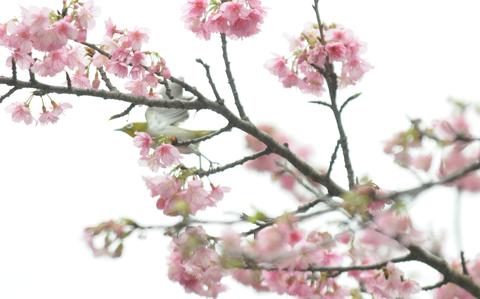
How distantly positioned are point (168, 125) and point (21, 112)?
70cm

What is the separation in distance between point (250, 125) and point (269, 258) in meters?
1.14

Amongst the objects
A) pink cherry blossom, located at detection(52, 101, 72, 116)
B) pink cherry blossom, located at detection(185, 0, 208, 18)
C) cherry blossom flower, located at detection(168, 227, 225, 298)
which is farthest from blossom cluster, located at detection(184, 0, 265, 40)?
cherry blossom flower, located at detection(168, 227, 225, 298)

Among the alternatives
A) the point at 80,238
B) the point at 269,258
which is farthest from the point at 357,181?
the point at 80,238

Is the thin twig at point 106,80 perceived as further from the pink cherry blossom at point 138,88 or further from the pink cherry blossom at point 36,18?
the pink cherry blossom at point 36,18

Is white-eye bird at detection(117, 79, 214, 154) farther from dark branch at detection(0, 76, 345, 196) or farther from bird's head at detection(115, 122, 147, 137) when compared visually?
dark branch at detection(0, 76, 345, 196)

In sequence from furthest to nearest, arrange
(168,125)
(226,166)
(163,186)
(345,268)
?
(168,125)
(226,166)
(163,186)
(345,268)

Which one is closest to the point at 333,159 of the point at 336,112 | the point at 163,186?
the point at 336,112

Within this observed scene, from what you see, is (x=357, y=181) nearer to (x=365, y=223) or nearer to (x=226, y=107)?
(x=226, y=107)

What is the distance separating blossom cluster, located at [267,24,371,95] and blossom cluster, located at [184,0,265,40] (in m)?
0.22

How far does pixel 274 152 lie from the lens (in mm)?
3498

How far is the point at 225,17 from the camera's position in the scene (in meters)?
3.55

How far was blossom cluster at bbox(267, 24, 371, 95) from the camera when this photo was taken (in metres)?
3.42

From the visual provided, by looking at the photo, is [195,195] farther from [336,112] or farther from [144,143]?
[336,112]

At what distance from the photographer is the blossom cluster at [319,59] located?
3418 millimetres
